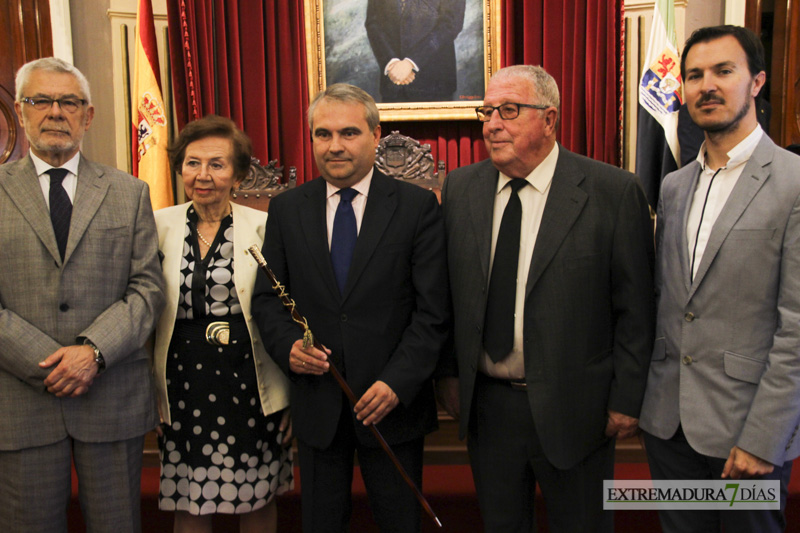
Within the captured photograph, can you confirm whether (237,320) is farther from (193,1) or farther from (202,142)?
(193,1)

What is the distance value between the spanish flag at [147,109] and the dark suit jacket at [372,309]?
2.91 meters

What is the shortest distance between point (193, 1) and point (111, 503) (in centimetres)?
386

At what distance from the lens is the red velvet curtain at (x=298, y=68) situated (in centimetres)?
438

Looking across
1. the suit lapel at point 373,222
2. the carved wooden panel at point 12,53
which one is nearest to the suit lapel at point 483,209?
the suit lapel at point 373,222

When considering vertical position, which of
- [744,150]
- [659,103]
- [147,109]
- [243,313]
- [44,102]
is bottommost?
[243,313]

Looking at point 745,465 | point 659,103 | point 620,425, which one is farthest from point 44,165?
point 659,103

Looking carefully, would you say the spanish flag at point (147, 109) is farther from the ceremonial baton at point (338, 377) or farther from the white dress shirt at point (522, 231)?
the white dress shirt at point (522, 231)

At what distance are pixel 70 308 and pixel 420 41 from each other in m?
3.43

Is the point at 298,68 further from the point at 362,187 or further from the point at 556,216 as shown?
the point at 556,216

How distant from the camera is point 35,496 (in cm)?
170

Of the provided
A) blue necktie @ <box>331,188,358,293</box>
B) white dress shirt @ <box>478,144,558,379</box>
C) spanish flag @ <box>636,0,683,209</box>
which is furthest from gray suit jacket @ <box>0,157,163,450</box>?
spanish flag @ <box>636,0,683,209</box>

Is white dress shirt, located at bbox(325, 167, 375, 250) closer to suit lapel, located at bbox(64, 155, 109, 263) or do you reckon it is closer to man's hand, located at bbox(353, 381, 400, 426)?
man's hand, located at bbox(353, 381, 400, 426)

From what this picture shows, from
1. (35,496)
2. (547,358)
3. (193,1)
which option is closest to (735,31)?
(547,358)

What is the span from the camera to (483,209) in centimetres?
178
